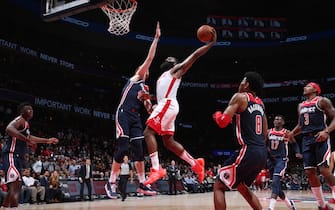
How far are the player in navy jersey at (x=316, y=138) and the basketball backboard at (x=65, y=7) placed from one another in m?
4.43

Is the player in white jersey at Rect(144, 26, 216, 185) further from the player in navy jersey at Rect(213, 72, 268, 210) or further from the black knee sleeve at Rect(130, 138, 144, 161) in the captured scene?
the player in navy jersey at Rect(213, 72, 268, 210)

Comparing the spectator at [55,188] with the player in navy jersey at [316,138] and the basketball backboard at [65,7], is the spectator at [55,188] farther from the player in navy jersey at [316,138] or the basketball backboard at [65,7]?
the player in navy jersey at [316,138]

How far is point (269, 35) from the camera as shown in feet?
105

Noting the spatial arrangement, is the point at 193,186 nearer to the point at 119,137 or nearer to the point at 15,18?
the point at 15,18

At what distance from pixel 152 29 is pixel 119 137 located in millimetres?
24159

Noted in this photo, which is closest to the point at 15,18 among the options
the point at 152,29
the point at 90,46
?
the point at 90,46

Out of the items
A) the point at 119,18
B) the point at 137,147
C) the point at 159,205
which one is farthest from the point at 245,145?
the point at 119,18

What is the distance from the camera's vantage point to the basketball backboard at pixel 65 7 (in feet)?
28.1

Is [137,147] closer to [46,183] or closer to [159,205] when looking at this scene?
[159,205]

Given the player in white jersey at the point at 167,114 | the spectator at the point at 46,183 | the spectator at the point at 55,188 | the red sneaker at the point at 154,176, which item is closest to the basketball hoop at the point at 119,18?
the player in white jersey at the point at 167,114

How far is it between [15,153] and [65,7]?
375cm

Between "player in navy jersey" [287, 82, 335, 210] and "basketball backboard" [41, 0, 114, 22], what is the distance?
4425mm

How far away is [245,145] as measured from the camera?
15.1 feet

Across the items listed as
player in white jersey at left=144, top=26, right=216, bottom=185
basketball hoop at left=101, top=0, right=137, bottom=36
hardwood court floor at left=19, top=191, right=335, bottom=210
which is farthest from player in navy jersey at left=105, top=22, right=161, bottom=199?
basketball hoop at left=101, top=0, right=137, bottom=36
